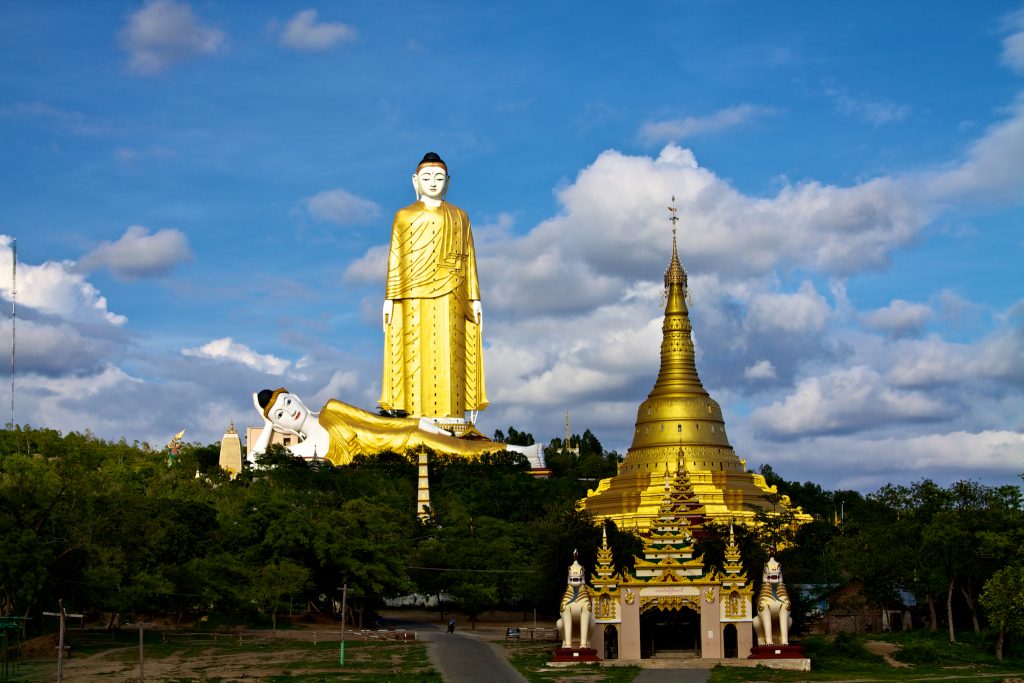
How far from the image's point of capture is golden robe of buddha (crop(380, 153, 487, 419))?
86.5m

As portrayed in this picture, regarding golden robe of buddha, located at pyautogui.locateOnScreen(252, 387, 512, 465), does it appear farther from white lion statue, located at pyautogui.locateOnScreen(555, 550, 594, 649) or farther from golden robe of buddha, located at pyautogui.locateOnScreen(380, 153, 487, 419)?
white lion statue, located at pyautogui.locateOnScreen(555, 550, 594, 649)

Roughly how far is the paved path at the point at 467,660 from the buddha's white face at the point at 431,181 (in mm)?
43183

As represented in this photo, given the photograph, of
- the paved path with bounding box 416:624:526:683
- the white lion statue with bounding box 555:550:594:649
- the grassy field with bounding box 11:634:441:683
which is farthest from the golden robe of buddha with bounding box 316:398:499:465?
the white lion statue with bounding box 555:550:594:649

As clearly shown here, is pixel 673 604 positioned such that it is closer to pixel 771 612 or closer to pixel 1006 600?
pixel 771 612

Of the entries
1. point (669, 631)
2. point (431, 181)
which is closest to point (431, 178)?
point (431, 181)

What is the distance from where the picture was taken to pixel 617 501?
220ft

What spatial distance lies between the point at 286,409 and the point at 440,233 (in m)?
13.9

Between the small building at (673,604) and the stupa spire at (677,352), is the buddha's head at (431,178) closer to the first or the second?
the stupa spire at (677,352)

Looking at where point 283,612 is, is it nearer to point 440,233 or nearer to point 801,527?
point 801,527

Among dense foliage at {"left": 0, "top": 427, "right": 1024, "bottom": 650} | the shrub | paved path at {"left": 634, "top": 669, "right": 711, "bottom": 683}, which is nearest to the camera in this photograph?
paved path at {"left": 634, "top": 669, "right": 711, "bottom": 683}

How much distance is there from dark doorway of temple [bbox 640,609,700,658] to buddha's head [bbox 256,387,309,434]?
158ft

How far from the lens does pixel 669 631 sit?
131ft

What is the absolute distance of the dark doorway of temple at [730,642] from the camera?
124ft

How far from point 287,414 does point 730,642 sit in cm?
5050
